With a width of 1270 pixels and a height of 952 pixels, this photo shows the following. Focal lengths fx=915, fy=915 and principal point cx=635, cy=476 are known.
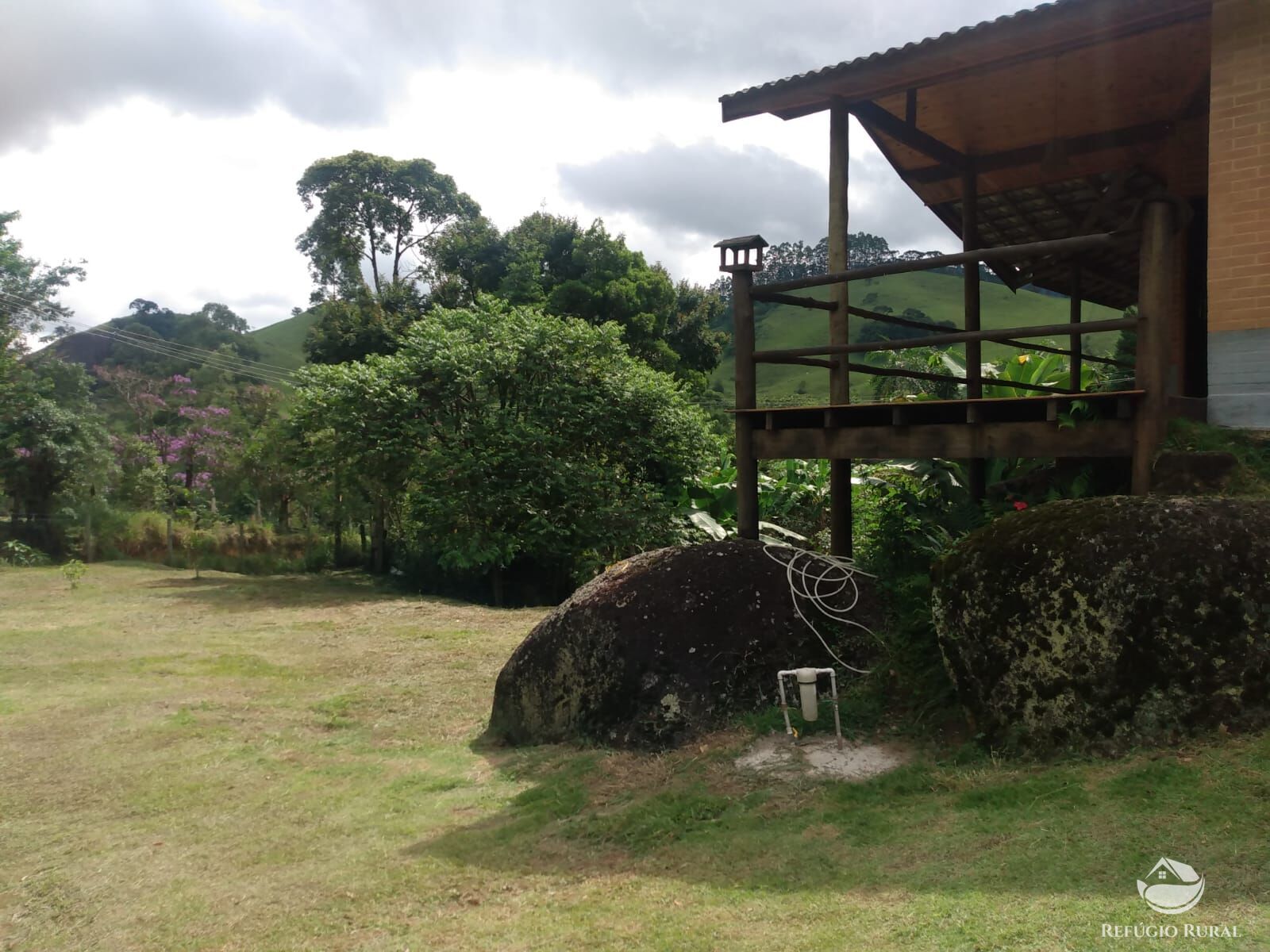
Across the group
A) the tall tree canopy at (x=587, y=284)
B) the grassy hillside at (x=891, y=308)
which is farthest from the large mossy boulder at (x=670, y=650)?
the grassy hillside at (x=891, y=308)

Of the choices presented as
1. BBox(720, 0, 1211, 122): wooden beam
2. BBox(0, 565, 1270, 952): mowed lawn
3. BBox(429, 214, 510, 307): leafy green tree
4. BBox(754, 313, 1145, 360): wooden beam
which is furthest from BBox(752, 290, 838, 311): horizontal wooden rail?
BBox(429, 214, 510, 307): leafy green tree

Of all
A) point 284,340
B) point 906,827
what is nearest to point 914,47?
point 906,827

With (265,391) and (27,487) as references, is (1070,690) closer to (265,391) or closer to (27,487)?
(27,487)

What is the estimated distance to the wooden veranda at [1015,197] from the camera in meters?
5.71

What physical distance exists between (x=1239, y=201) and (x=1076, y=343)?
3.41 metres

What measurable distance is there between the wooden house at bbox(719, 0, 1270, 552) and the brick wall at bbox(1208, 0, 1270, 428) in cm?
1

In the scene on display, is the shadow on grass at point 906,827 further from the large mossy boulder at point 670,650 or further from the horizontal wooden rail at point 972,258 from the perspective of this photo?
the horizontal wooden rail at point 972,258

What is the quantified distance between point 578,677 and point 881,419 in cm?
288

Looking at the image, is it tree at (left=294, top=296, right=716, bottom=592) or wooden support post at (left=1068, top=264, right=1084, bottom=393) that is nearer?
wooden support post at (left=1068, top=264, right=1084, bottom=393)

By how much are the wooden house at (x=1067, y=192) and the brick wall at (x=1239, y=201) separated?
10 mm

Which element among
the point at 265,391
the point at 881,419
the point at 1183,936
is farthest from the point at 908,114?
the point at 265,391

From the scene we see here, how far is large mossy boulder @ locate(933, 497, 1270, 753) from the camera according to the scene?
174 inches

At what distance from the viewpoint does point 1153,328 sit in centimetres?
548

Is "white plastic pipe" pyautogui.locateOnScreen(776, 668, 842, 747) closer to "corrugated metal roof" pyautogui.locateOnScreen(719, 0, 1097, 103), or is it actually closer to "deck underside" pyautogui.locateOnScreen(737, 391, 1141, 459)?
"deck underside" pyautogui.locateOnScreen(737, 391, 1141, 459)
